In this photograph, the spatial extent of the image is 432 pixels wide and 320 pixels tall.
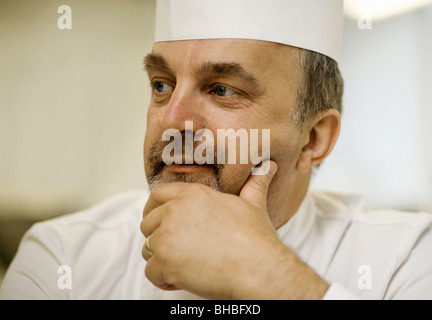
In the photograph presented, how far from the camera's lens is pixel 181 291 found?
1.32m

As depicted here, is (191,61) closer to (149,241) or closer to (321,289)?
(149,241)

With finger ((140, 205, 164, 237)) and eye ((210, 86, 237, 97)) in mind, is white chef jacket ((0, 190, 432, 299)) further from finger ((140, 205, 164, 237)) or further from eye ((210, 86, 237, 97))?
eye ((210, 86, 237, 97))

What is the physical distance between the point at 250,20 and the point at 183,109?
0.30 metres

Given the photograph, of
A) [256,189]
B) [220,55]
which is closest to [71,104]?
[220,55]

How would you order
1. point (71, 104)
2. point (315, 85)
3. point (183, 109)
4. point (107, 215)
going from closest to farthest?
point (183, 109)
point (315, 85)
point (71, 104)
point (107, 215)

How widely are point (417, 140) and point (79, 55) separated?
1.98m

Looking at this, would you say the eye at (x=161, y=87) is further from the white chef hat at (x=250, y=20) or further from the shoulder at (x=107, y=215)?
the shoulder at (x=107, y=215)

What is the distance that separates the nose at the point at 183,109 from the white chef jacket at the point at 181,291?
523 millimetres

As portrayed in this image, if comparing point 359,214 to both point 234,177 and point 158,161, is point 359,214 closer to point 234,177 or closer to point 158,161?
point 234,177

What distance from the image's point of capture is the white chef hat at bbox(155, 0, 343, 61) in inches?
44.6

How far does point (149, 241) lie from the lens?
0.99m

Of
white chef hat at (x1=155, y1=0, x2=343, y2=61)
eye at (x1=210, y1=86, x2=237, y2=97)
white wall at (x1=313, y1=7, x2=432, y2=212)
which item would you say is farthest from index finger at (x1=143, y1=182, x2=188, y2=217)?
white wall at (x1=313, y1=7, x2=432, y2=212)

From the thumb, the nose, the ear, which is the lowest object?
the thumb

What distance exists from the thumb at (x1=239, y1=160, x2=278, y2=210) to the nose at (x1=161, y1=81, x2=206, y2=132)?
0.18 m
